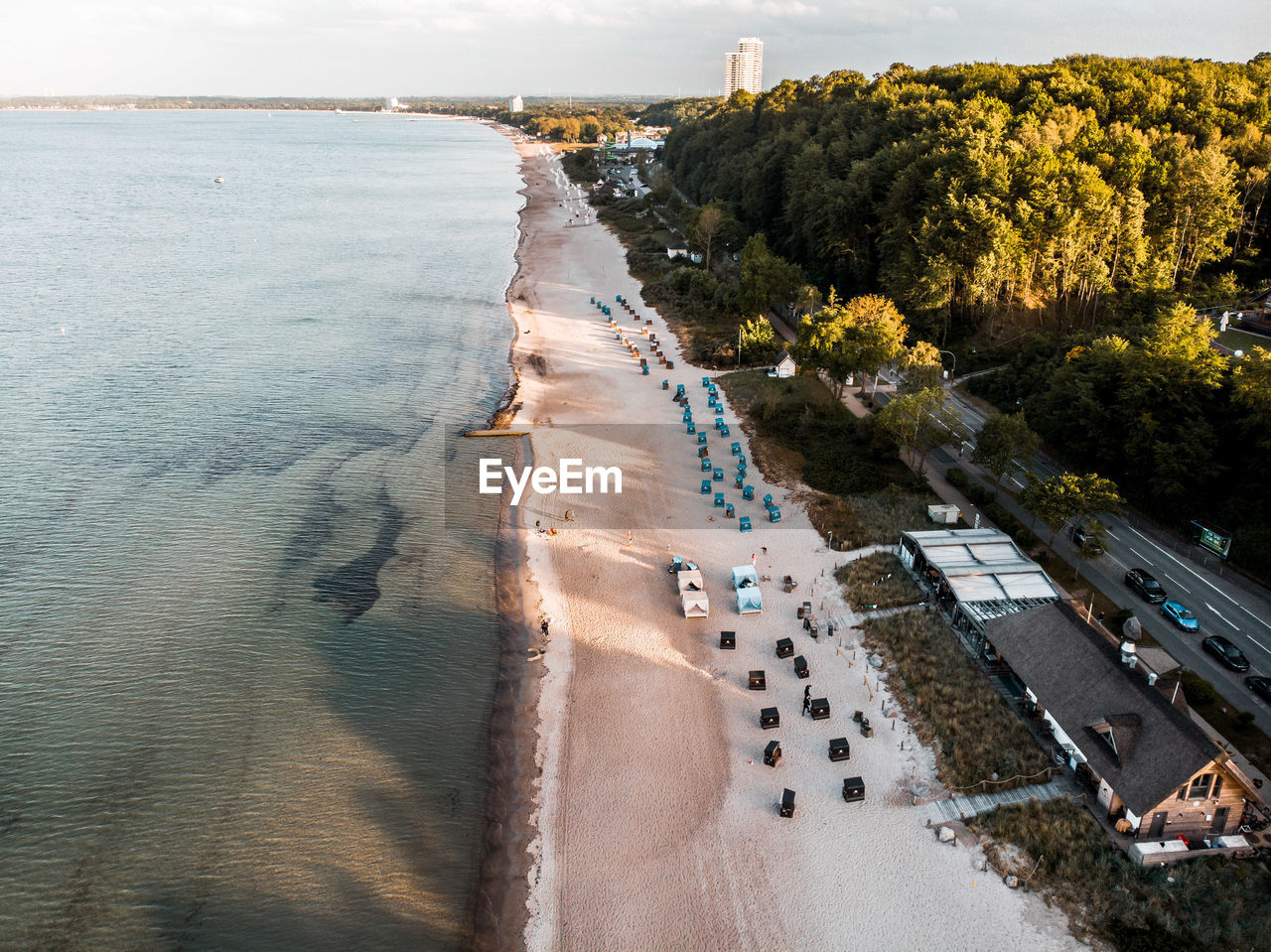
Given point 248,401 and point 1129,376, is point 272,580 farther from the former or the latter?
point 1129,376

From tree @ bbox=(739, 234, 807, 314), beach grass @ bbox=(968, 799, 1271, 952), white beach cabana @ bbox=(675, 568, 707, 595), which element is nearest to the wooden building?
beach grass @ bbox=(968, 799, 1271, 952)

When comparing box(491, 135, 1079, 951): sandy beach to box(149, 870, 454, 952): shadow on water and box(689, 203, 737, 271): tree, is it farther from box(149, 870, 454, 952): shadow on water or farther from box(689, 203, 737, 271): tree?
box(689, 203, 737, 271): tree

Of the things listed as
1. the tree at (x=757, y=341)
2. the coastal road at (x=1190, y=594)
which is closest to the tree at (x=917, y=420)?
the coastal road at (x=1190, y=594)

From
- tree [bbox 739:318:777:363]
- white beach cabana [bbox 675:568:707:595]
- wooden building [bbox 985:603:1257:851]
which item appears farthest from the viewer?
tree [bbox 739:318:777:363]

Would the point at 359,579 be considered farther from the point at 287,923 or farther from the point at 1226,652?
the point at 1226,652

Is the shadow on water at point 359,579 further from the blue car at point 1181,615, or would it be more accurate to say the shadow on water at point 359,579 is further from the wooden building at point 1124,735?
the blue car at point 1181,615

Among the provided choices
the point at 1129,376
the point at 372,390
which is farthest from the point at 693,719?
the point at 372,390

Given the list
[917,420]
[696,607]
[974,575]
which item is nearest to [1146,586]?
[974,575]
